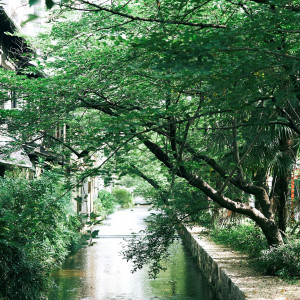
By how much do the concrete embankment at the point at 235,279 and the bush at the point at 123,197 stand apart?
44.7 meters

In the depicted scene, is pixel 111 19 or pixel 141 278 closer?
pixel 111 19

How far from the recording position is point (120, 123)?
6.06 m

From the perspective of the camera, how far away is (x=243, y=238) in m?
13.0

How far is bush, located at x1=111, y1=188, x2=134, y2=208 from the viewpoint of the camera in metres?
58.6

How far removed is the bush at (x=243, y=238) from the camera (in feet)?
37.7

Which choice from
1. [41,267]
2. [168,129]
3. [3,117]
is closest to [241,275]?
[168,129]

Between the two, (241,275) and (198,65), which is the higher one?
(198,65)

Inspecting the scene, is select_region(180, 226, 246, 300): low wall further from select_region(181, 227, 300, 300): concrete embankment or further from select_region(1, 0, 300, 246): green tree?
select_region(1, 0, 300, 246): green tree

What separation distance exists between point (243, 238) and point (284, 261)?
4.24 m

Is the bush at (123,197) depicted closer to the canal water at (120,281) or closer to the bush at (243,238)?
the canal water at (120,281)

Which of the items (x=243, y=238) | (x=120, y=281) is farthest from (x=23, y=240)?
(x=243, y=238)

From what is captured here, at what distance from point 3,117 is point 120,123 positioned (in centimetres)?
456

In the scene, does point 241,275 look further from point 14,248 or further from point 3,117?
point 3,117

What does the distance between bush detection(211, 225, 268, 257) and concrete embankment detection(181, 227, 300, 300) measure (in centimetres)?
28
